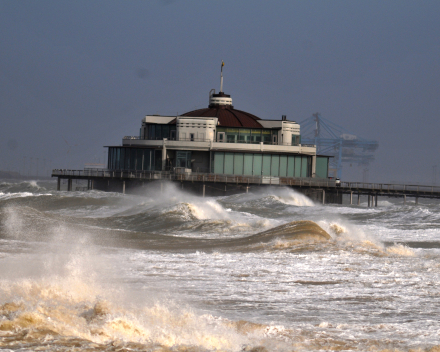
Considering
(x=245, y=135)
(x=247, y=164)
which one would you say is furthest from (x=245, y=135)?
(x=247, y=164)

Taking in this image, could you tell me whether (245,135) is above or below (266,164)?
above

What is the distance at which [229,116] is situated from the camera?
67125 millimetres

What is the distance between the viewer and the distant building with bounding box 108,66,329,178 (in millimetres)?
60438

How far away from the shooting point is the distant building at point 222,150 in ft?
198

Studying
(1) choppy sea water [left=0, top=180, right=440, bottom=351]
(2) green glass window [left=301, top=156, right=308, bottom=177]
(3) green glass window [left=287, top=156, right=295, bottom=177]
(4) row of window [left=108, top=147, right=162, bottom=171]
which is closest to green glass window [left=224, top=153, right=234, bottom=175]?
(3) green glass window [left=287, top=156, right=295, bottom=177]

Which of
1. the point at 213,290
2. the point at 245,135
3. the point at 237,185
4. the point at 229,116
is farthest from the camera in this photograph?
the point at 229,116

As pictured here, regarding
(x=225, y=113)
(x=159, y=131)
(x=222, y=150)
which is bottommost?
(x=222, y=150)

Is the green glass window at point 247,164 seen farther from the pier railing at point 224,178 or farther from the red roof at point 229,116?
the red roof at point 229,116

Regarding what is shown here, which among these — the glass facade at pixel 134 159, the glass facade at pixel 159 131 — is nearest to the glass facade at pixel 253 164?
the glass facade at pixel 134 159

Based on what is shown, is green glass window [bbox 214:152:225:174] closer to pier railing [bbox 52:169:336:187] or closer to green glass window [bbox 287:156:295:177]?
pier railing [bbox 52:169:336:187]

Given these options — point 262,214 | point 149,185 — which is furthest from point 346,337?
point 149,185

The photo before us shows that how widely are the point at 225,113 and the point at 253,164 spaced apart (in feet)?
32.3

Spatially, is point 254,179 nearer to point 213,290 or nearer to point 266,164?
point 266,164

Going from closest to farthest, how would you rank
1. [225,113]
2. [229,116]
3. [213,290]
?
[213,290] < [229,116] < [225,113]
